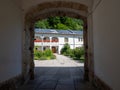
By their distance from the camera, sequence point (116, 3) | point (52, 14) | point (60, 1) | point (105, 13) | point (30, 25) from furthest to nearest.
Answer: point (52, 14) → point (30, 25) → point (60, 1) → point (105, 13) → point (116, 3)

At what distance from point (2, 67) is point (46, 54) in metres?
24.0

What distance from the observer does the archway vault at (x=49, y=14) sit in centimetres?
786

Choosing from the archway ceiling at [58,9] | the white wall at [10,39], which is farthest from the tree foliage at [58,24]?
the white wall at [10,39]

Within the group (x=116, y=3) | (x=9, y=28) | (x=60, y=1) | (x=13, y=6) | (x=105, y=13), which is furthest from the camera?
(x=60, y=1)

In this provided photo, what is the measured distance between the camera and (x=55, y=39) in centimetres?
4509

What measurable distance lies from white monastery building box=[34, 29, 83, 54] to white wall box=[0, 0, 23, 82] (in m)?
36.3

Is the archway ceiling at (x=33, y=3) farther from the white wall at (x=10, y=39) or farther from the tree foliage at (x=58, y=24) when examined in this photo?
the tree foliage at (x=58, y=24)

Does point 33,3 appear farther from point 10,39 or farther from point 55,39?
point 55,39

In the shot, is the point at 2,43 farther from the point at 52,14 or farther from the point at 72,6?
the point at 52,14

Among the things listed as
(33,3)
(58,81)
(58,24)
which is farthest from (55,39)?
(33,3)

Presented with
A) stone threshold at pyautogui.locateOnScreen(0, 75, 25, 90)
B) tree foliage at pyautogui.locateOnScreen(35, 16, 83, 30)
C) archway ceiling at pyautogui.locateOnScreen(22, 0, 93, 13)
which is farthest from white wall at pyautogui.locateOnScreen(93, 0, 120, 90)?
tree foliage at pyautogui.locateOnScreen(35, 16, 83, 30)

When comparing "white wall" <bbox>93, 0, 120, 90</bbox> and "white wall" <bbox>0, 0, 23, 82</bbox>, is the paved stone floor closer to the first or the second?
"white wall" <bbox>0, 0, 23, 82</bbox>

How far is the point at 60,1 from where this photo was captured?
762 centimetres

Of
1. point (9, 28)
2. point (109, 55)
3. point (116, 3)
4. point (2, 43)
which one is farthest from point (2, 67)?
point (116, 3)
